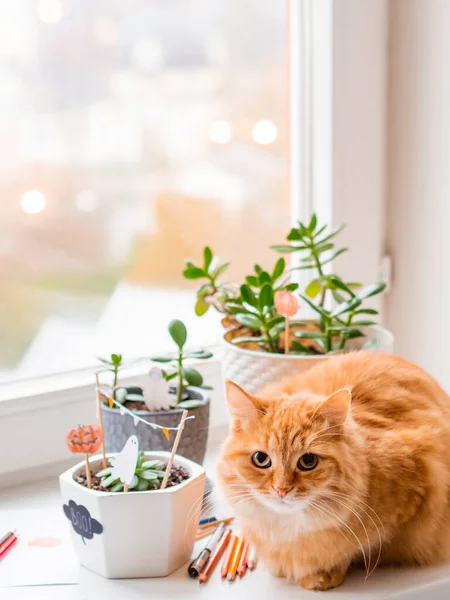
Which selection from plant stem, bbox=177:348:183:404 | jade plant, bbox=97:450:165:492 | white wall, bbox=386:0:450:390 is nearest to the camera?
jade plant, bbox=97:450:165:492

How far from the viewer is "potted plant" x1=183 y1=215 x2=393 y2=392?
117cm

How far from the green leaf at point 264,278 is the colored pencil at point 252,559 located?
1.33 feet

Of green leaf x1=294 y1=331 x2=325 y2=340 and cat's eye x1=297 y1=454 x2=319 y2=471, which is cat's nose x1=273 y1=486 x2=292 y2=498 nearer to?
cat's eye x1=297 y1=454 x2=319 y2=471

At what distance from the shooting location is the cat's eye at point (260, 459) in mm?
878

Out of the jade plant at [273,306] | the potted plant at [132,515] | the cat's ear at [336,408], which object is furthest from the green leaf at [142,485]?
the jade plant at [273,306]

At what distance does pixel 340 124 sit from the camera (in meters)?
1.49

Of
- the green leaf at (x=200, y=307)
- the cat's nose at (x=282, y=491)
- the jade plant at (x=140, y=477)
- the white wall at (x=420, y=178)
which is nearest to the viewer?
the cat's nose at (x=282, y=491)

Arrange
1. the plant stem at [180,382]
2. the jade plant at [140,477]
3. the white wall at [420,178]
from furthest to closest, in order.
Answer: the white wall at [420,178]
the plant stem at [180,382]
the jade plant at [140,477]

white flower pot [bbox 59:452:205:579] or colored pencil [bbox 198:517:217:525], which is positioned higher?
white flower pot [bbox 59:452:205:579]

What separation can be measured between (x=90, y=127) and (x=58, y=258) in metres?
0.23

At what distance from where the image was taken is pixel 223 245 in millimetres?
1548

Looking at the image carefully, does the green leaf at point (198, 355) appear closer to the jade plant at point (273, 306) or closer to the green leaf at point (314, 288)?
the jade plant at point (273, 306)

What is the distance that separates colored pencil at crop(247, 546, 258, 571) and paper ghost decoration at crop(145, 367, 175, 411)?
0.24 m

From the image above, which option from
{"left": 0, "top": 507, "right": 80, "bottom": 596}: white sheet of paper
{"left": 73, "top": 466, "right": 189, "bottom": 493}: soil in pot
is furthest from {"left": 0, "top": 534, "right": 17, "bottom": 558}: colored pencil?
{"left": 73, "top": 466, "right": 189, "bottom": 493}: soil in pot
